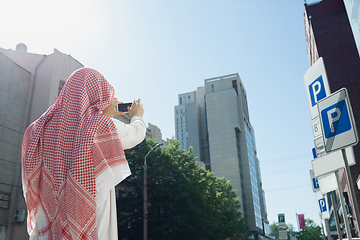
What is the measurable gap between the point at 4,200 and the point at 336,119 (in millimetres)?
23021

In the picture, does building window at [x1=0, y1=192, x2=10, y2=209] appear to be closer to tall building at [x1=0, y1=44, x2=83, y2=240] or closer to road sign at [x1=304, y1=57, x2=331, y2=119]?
tall building at [x1=0, y1=44, x2=83, y2=240]

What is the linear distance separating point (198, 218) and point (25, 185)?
2073 centimetres

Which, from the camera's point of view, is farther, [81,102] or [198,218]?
[198,218]

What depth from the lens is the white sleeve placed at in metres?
2.55

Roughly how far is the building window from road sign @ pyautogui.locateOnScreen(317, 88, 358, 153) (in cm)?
2265

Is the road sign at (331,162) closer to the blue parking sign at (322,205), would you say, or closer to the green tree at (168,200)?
the blue parking sign at (322,205)

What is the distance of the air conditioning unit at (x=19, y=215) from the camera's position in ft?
69.1

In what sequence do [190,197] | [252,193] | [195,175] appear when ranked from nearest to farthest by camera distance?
[190,197] → [195,175] → [252,193]

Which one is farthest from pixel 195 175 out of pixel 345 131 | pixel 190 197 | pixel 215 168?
pixel 215 168

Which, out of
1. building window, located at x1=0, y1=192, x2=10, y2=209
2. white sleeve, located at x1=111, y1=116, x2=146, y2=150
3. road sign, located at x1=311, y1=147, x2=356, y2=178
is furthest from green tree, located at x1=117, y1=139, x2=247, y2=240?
white sleeve, located at x1=111, y1=116, x2=146, y2=150

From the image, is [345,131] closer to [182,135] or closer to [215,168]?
[215,168]

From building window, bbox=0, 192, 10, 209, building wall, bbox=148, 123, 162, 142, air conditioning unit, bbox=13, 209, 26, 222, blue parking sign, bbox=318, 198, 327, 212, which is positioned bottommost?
blue parking sign, bbox=318, 198, 327, 212

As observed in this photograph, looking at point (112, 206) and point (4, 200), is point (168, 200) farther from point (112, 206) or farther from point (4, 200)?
point (112, 206)

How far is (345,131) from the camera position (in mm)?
2971
